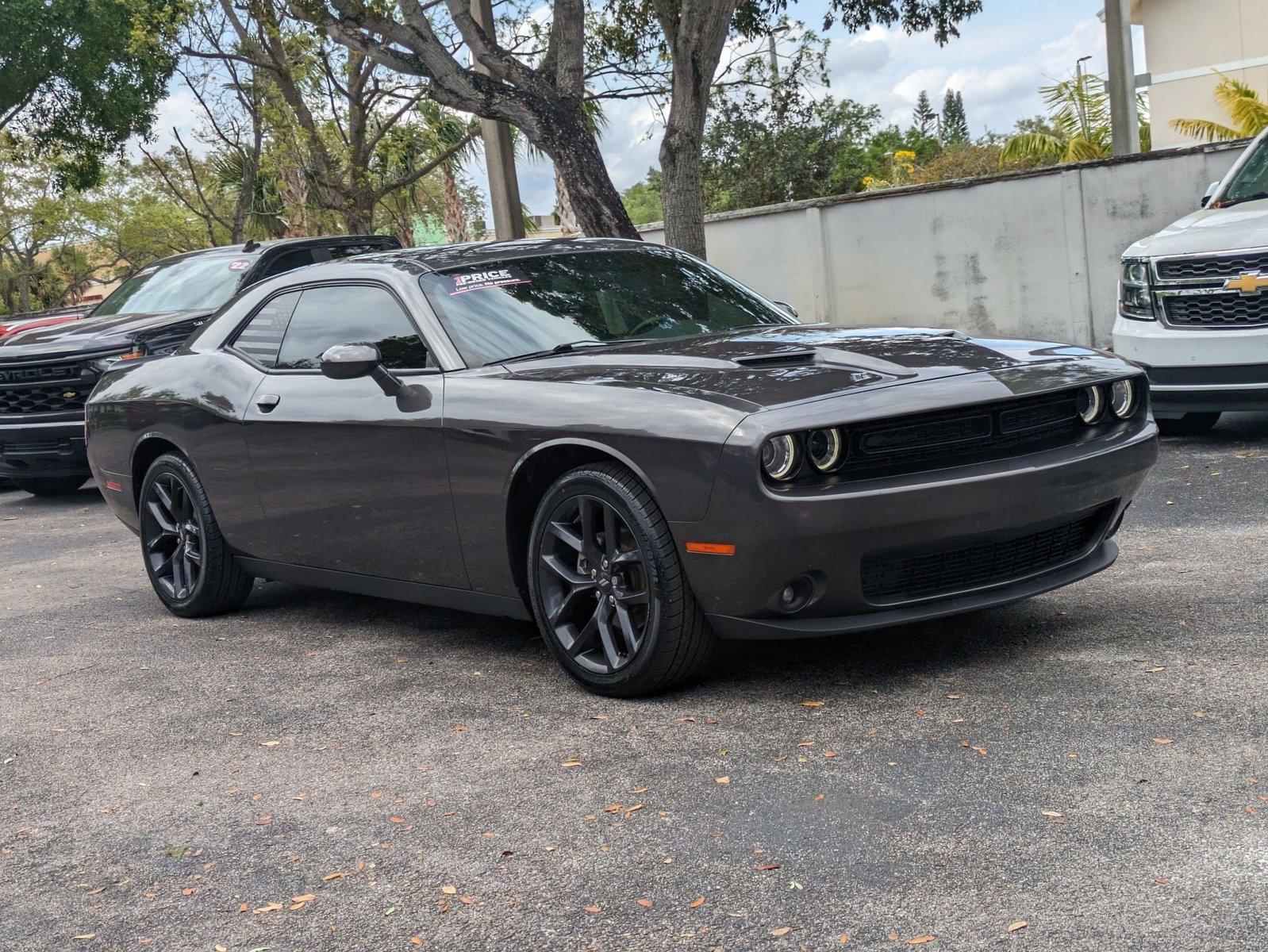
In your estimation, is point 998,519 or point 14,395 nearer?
point 998,519

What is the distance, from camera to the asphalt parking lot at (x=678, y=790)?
2.99 m

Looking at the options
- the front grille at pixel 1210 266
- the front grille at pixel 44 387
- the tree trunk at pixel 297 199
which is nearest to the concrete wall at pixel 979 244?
the front grille at pixel 1210 266

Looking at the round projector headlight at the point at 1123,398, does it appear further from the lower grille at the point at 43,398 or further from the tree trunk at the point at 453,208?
the tree trunk at the point at 453,208

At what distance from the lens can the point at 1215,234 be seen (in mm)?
8297

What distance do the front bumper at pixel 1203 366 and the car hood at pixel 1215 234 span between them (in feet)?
1.42

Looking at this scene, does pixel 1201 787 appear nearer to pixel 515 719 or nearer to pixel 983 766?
pixel 983 766

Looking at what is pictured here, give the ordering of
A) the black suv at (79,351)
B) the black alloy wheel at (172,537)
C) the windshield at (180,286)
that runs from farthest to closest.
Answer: the windshield at (180,286) < the black suv at (79,351) < the black alloy wheel at (172,537)

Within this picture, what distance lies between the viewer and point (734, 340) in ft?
16.8

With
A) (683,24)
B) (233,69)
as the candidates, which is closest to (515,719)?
(683,24)

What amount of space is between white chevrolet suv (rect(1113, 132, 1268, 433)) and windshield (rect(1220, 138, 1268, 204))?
0.78 feet

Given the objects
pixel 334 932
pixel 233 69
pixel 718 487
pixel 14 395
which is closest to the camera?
pixel 334 932

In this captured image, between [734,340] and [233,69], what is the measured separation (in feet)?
68.7

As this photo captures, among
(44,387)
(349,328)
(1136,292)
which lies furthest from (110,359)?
(1136,292)

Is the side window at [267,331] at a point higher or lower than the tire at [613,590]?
higher
